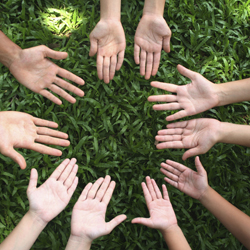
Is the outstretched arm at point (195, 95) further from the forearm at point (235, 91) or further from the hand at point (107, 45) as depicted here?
the hand at point (107, 45)

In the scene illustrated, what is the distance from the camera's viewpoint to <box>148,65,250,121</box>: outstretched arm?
2.48m

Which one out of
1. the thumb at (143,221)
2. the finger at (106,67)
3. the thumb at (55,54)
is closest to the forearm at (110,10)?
the finger at (106,67)

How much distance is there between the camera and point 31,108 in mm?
2807

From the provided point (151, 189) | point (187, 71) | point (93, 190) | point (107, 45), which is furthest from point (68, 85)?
point (151, 189)

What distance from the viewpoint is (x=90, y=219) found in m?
2.17

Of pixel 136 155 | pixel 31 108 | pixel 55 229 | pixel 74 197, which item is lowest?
pixel 55 229

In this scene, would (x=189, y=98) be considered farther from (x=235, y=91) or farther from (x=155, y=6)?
(x=155, y=6)

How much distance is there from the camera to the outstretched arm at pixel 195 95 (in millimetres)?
2484

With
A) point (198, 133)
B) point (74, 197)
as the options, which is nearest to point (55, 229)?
point (74, 197)

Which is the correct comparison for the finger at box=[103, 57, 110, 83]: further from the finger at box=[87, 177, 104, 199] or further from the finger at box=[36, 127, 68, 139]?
the finger at box=[87, 177, 104, 199]

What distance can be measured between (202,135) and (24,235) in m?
1.91

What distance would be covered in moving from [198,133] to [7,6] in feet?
8.98

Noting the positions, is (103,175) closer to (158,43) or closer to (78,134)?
(78,134)

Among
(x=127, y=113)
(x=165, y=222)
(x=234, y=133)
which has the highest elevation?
(x=234, y=133)
